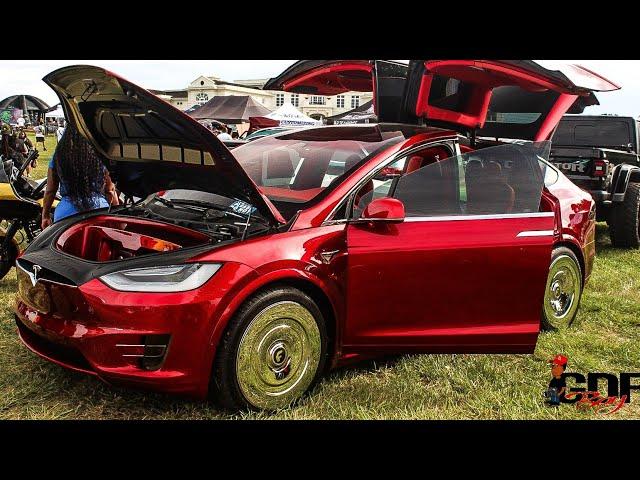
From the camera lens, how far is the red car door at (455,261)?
324cm

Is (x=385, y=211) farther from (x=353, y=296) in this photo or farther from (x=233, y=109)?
(x=233, y=109)

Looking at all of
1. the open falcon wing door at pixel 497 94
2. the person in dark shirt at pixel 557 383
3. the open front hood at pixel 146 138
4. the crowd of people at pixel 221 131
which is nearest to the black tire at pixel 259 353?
the open front hood at pixel 146 138

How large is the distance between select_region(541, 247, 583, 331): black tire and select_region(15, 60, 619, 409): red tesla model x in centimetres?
46

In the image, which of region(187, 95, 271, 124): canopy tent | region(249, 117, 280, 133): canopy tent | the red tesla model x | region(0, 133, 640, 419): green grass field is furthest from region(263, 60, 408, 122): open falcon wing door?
region(187, 95, 271, 124): canopy tent

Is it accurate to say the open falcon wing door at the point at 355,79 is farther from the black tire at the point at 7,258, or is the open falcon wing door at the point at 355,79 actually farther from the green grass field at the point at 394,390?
the black tire at the point at 7,258

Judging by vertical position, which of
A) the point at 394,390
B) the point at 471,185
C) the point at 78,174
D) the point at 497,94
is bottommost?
the point at 394,390

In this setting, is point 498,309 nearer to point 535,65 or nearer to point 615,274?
point 535,65

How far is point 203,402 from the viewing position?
318cm

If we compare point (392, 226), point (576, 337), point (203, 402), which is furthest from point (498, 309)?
point (203, 402)

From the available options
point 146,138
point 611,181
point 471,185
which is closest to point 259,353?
point 146,138

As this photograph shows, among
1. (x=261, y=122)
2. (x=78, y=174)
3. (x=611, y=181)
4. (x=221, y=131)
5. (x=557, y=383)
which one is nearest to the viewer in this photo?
(x=557, y=383)

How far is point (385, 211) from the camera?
319cm

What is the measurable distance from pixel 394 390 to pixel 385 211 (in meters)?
1.07

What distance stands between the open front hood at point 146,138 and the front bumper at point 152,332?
55 cm
